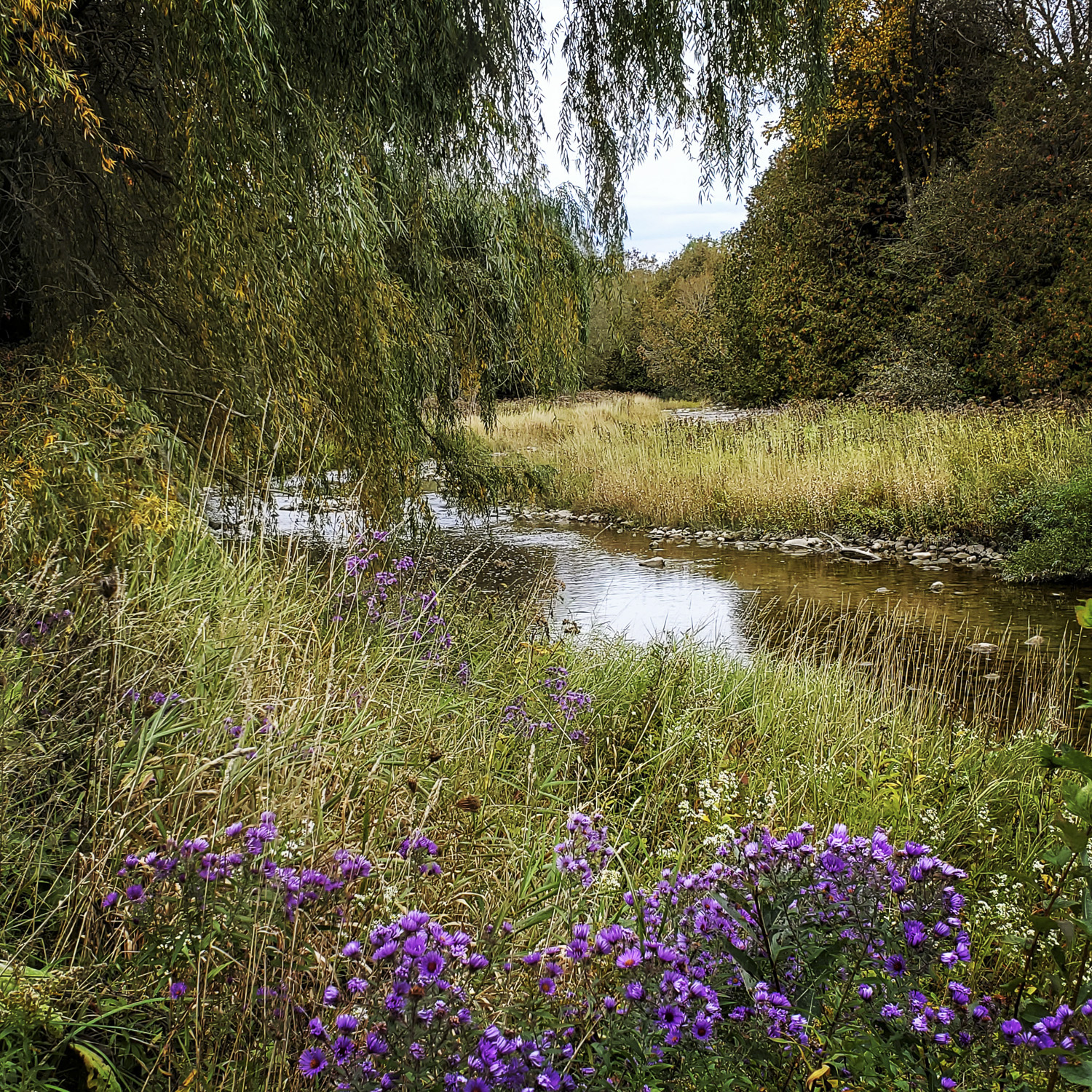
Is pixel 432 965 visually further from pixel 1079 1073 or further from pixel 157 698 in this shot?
pixel 157 698

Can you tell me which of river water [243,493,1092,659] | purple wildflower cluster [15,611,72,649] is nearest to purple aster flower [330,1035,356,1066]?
purple wildflower cluster [15,611,72,649]

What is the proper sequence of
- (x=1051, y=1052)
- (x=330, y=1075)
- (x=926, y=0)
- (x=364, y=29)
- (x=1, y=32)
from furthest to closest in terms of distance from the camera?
(x=926, y=0) < (x=364, y=29) < (x=1, y=32) < (x=330, y=1075) < (x=1051, y=1052)

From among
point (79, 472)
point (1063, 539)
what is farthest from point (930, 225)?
point (79, 472)

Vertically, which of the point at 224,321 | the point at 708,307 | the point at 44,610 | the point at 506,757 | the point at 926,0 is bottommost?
the point at 506,757

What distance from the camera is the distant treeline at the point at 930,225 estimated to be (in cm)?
1259

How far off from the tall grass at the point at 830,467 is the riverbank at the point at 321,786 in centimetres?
623

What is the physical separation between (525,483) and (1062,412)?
6940 millimetres

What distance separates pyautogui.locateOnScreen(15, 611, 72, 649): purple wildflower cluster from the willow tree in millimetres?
1387

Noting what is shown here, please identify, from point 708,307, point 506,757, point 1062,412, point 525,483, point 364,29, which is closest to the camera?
point 506,757

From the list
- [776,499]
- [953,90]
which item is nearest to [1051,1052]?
[776,499]

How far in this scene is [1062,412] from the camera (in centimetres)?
1066

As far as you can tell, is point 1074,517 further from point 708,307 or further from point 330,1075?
point 708,307

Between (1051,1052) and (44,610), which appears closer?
(1051,1052)

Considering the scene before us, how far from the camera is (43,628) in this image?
2361mm
